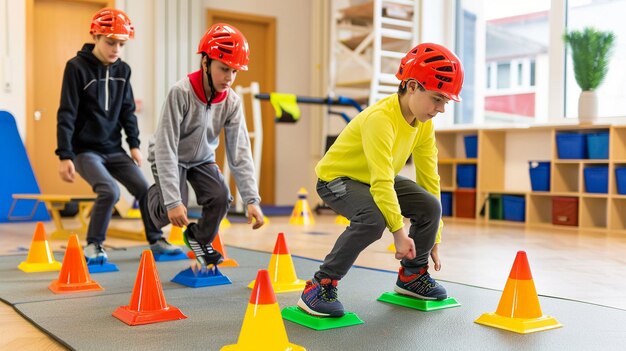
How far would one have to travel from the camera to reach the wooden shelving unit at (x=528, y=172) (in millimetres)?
Answer: 4973

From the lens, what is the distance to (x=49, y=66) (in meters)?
6.03

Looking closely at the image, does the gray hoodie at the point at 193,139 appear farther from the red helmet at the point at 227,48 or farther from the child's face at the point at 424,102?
the child's face at the point at 424,102

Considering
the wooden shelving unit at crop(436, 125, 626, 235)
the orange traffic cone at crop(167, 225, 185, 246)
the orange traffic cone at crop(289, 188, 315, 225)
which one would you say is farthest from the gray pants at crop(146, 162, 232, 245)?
the wooden shelving unit at crop(436, 125, 626, 235)

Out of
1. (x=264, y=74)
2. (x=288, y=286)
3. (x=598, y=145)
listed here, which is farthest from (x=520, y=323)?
(x=264, y=74)

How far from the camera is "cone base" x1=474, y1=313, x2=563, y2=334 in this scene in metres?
1.84

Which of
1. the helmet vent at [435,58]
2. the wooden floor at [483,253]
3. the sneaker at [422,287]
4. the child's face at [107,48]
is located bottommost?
the wooden floor at [483,253]

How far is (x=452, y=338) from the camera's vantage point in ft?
5.73

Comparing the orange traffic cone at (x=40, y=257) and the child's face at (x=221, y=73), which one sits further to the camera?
the orange traffic cone at (x=40, y=257)

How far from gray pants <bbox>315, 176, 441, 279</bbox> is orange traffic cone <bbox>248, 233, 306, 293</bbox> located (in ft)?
1.46

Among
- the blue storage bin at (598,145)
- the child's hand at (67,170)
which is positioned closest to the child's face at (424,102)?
the child's hand at (67,170)

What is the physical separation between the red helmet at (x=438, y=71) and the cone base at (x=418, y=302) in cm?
69

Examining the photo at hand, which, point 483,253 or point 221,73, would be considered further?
point 483,253

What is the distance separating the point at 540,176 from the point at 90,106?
385 centimetres

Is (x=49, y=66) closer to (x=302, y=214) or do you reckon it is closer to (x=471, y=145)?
(x=302, y=214)
